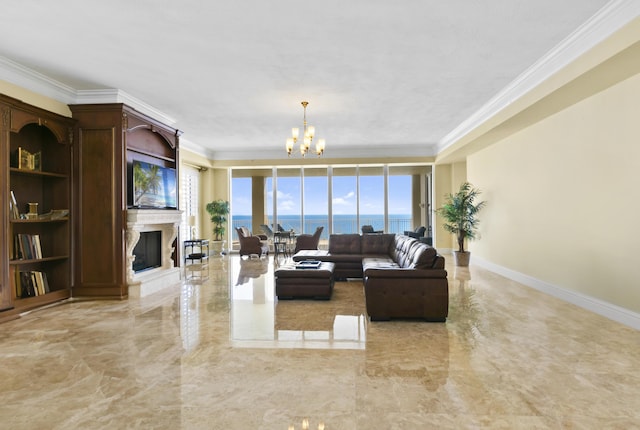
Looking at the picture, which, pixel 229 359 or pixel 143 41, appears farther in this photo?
pixel 143 41

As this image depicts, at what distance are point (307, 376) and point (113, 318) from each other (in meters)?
2.96

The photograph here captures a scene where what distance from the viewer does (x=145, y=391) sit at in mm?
2670

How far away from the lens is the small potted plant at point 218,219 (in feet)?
36.9

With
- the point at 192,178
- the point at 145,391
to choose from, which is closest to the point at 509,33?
the point at 145,391

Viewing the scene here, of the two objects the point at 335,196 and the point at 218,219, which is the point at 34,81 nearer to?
the point at 218,219

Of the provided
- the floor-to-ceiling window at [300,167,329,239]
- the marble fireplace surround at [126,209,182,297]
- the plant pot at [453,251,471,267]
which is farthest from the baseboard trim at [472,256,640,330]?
the marble fireplace surround at [126,209,182,297]

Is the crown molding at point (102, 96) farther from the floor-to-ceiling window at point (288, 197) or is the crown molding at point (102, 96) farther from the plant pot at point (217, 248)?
the floor-to-ceiling window at point (288, 197)

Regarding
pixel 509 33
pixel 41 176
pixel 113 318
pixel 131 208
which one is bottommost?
pixel 113 318

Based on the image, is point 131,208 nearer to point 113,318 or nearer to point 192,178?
point 113,318

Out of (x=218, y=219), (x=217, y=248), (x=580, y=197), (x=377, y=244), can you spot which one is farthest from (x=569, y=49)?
(x=217, y=248)

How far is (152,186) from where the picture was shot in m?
6.40

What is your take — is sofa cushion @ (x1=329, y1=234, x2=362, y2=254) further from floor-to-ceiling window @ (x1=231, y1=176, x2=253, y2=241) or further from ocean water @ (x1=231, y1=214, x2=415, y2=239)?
floor-to-ceiling window @ (x1=231, y1=176, x2=253, y2=241)

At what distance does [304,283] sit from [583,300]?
3.74 metres

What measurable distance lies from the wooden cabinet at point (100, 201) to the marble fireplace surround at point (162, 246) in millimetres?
108
